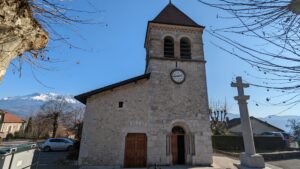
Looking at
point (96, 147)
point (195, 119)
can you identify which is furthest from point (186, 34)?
point (96, 147)

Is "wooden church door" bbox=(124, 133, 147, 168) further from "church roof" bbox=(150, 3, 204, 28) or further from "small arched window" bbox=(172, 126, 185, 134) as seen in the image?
"church roof" bbox=(150, 3, 204, 28)

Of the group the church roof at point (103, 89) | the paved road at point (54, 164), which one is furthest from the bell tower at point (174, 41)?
the paved road at point (54, 164)

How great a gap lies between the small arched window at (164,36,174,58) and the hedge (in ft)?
42.3

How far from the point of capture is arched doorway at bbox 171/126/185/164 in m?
11.6

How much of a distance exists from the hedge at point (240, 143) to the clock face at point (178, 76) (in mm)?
11981

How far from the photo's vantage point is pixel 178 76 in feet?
42.0

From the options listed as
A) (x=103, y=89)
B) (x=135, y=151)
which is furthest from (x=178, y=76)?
(x=135, y=151)

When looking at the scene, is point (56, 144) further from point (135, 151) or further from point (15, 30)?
point (15, 30)

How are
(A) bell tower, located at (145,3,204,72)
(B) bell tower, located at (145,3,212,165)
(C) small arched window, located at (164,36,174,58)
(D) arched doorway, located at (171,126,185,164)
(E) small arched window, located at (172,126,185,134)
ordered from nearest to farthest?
(B) bell tower, located at (145,3,212,165), (D) arched doorway, located at (171,126,185,164), (E) small arched window, located at (172,126,185,134), (A) bell tower, located at (145,3,204,72), (C) small arched window, located at (164,36,174,58)

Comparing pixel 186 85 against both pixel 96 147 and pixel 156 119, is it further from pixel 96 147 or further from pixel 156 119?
pixel 96 147

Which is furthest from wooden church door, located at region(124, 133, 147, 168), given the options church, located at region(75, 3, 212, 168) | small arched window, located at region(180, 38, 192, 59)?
small arched window, located at region(180, 38, 192, 59)

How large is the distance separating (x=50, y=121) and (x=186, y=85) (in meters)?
29.7

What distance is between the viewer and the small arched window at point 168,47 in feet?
43.9

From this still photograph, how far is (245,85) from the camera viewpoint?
8.02 meters
